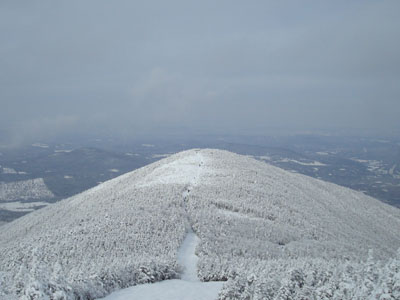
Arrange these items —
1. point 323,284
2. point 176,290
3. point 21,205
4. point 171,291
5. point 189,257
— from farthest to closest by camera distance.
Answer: point 21,205 < point 189,257 < point 176,290 < point 171,291 < point 323,284

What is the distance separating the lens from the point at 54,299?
19.9 metres

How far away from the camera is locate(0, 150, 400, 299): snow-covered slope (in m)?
23.1

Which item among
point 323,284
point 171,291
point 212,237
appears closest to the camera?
point 323,284

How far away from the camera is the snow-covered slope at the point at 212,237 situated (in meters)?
23.1

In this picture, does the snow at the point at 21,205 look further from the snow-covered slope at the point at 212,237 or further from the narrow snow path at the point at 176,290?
the narrow snow path at the point at 176,290

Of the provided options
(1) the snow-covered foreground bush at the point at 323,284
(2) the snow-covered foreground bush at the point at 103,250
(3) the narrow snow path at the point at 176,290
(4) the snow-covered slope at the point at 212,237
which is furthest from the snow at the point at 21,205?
(1) the snow-covered foreground bush at the point at 323,284

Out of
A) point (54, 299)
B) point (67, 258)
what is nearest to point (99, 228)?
point (67, 258)

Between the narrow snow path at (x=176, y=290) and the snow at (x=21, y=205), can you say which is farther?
the snow at (x=21, y=205)

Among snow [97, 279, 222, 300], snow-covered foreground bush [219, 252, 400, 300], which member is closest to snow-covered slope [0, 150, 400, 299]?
snow-covered foreground bush [219, 252, 400, 300]

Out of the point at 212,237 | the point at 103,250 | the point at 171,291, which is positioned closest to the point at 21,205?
the point at 103,250

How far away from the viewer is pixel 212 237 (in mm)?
45031

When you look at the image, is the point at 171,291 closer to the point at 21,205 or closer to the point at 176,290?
the point at 176,290

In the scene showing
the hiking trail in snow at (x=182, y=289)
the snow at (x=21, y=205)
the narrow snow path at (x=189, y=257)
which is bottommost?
the snow at (x=21, y=205)

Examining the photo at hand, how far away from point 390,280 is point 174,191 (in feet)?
167
